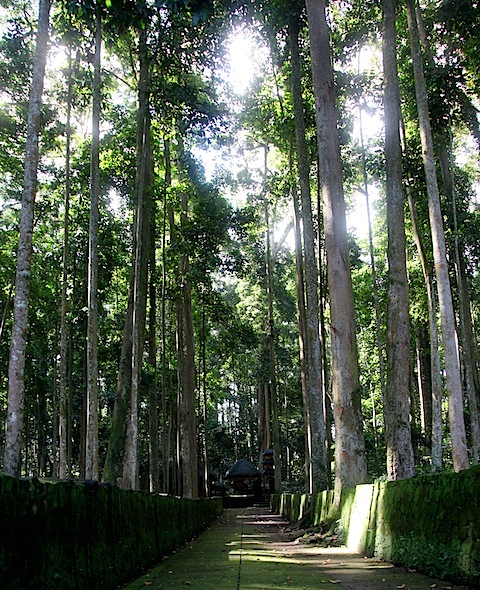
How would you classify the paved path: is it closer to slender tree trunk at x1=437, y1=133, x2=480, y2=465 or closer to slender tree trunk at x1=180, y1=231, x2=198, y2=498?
slender tree trunk at x1=180, y1=231, x2=198, y2=498

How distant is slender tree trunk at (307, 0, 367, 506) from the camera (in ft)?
30.6

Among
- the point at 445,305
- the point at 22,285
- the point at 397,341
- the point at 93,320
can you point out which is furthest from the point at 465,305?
the point at 22,285

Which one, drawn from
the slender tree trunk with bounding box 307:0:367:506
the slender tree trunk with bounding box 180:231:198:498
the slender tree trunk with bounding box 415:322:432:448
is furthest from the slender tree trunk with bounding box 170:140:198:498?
the slender tree trunk with bounding box 415:322:432:448

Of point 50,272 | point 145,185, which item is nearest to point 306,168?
point 145,185

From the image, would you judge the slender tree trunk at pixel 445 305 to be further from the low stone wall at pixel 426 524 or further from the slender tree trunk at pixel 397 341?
the low stone wall at pixel 426 524

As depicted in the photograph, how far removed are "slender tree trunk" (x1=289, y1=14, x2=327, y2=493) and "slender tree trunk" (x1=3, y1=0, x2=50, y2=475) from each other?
696 cm

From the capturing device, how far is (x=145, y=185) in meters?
14.2

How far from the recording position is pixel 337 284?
32.1ft

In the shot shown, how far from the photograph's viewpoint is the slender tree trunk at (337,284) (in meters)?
9.33

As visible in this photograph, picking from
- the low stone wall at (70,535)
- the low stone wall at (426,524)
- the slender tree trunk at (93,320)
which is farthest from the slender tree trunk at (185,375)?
the low stone wall at (70,535)

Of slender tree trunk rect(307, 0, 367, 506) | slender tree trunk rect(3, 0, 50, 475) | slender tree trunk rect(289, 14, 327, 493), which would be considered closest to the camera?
slender tree trunk rect(3, 0, 50, 475)

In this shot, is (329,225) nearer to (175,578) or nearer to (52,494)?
(175,578)

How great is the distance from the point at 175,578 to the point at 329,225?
643cm

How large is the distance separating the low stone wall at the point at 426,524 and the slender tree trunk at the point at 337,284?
180cm
